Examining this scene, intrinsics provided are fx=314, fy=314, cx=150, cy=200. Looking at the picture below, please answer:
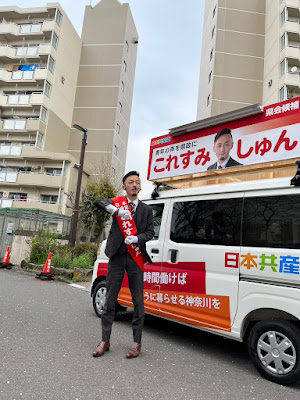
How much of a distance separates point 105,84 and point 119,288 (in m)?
35.5

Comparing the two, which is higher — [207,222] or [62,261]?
[207,222]

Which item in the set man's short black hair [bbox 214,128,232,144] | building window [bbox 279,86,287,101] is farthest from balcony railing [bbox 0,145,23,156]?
man's short black hair [bbox 214,128,232,144]

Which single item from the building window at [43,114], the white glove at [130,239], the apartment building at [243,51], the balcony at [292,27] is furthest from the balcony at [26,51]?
the white glove at [130,239]

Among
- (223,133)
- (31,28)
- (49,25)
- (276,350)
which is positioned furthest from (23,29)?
(276,350)

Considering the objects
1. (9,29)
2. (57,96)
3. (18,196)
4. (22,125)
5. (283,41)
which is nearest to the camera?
(283,41)

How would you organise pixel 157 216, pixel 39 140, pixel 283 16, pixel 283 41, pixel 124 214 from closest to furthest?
pixel 124 214 → pixel 157 216 → pixel 283 41 → pixel 283 16 → pixel 39 140

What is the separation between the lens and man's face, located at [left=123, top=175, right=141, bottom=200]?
3547 mm

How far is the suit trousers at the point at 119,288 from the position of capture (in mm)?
3355

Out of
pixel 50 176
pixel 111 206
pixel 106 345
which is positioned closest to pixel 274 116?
pixel 111 206

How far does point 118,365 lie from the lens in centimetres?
308

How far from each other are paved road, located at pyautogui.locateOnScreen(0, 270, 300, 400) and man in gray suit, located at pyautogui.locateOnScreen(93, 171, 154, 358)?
Result: 0.97 feet

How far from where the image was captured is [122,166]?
37.3 meters

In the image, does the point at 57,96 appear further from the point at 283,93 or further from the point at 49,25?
the point at 283,93

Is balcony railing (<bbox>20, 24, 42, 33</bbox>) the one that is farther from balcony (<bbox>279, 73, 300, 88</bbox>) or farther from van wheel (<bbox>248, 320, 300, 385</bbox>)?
van wheel (<bbox>248, 320, 300, 385</bbox>)
